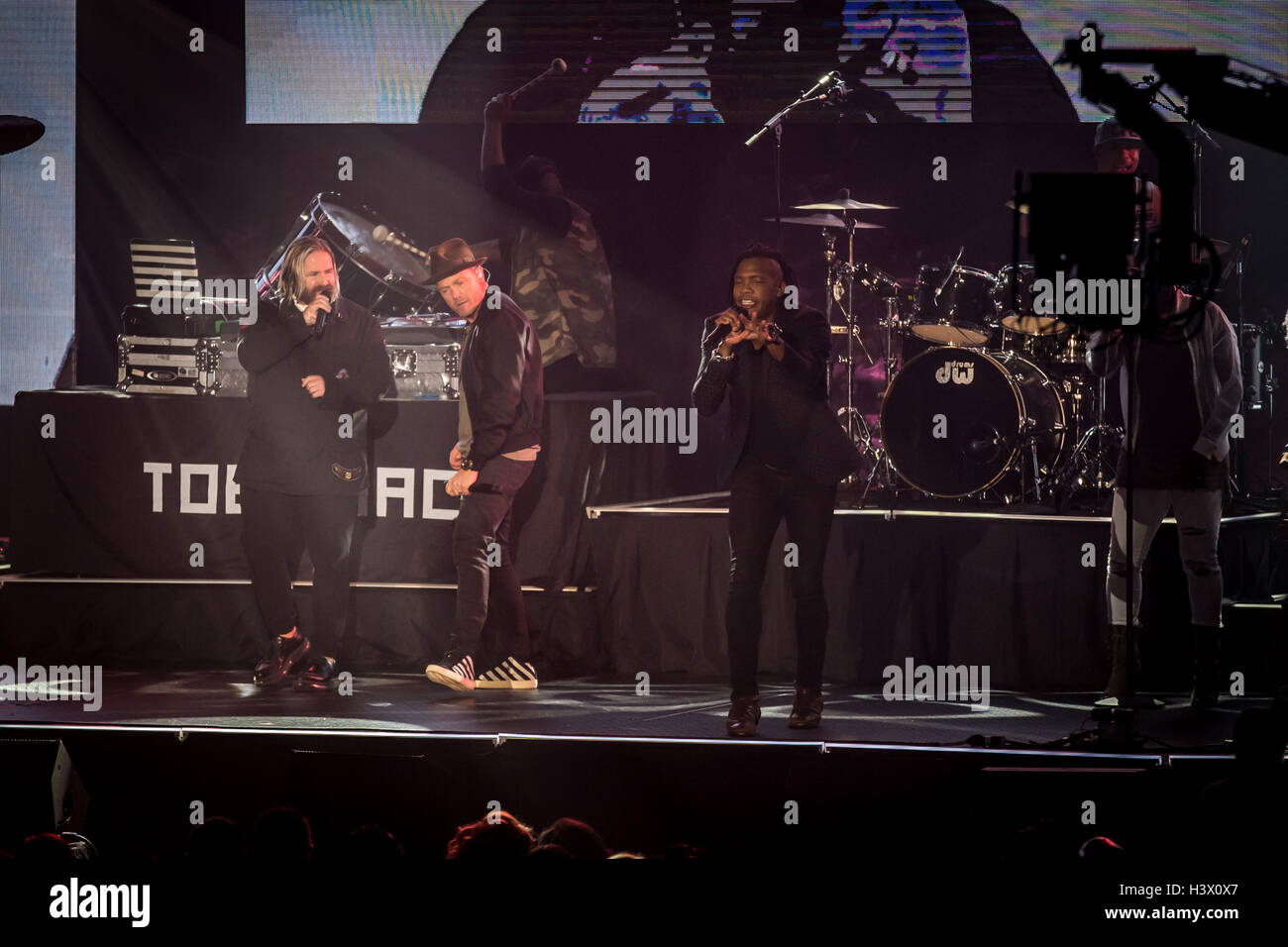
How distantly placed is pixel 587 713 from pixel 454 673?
2.57 ft

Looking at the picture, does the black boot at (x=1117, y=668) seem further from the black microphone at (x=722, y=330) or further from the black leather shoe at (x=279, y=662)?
the black leather shoe at (x=279, y=662)

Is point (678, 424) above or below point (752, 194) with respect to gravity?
below

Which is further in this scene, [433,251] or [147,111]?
[147,111]

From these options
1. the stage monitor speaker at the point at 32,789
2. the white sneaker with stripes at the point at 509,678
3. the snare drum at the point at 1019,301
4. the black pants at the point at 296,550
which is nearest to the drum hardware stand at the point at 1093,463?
the snare drum at the point at 1019,301

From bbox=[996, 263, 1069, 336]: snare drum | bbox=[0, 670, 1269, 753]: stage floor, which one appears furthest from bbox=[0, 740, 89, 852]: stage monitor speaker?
bbox=[996, 263, 1069, 336]: snare drum

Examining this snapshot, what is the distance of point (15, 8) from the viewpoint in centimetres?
766

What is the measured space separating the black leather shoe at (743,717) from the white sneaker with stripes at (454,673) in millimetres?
1412

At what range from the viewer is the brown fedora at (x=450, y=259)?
232 inches

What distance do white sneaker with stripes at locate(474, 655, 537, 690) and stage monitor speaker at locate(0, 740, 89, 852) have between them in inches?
92.2

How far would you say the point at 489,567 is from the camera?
611 centimetres

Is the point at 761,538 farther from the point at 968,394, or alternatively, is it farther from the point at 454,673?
the point at 968,394
